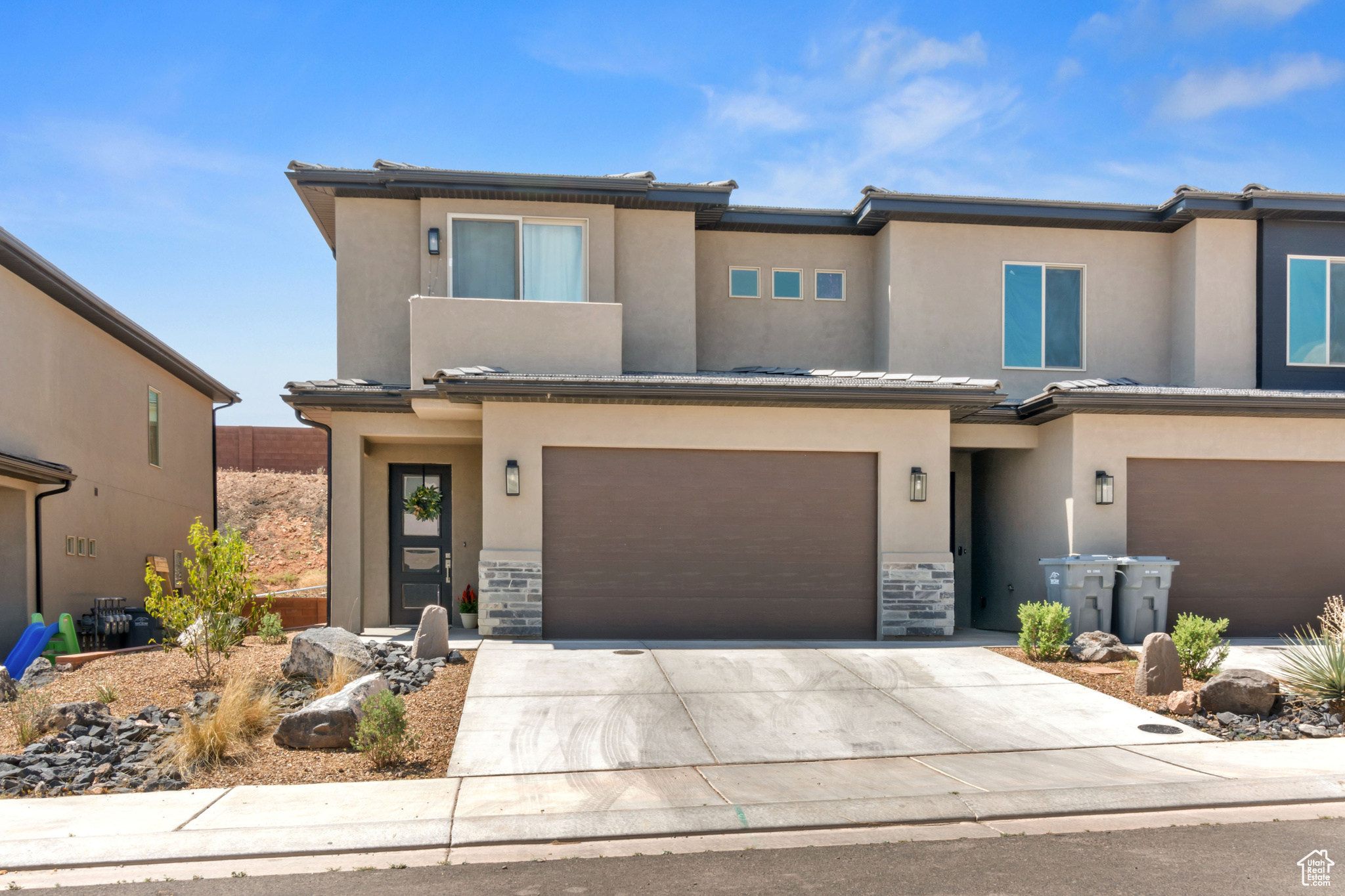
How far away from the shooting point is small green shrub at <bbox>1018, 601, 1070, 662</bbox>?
10938 mm

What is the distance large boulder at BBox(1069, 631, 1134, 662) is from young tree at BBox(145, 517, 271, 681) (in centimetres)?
944

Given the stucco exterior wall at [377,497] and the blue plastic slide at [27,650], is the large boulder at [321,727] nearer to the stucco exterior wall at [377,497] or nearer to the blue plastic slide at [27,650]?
the blue plastic slide at [27,650]

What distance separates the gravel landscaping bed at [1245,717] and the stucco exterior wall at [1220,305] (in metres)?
7.36

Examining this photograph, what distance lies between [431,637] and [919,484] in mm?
6622

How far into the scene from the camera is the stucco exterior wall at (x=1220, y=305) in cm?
1534

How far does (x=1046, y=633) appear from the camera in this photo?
35.9ft

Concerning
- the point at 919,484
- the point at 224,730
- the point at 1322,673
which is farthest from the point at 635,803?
the point at 919,484

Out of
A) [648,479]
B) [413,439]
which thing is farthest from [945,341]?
[413,439]

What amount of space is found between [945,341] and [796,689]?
306 inches

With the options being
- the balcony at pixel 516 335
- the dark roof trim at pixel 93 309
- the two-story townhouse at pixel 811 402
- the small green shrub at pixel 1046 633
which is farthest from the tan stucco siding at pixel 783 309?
the dark roof trim at pixel 93 309

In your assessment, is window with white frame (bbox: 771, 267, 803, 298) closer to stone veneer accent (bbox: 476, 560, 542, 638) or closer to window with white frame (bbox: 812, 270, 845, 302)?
window with white frame (bbox: 812, 270, 845, 302)

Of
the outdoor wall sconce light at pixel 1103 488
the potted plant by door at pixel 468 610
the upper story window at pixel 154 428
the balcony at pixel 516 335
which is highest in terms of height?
the balcony at pixel 516 335

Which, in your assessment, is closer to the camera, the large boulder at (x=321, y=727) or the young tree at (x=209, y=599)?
the large boulder at (x=321, y=727)

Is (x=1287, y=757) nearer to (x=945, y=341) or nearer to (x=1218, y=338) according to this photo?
(x=945, y=341)
